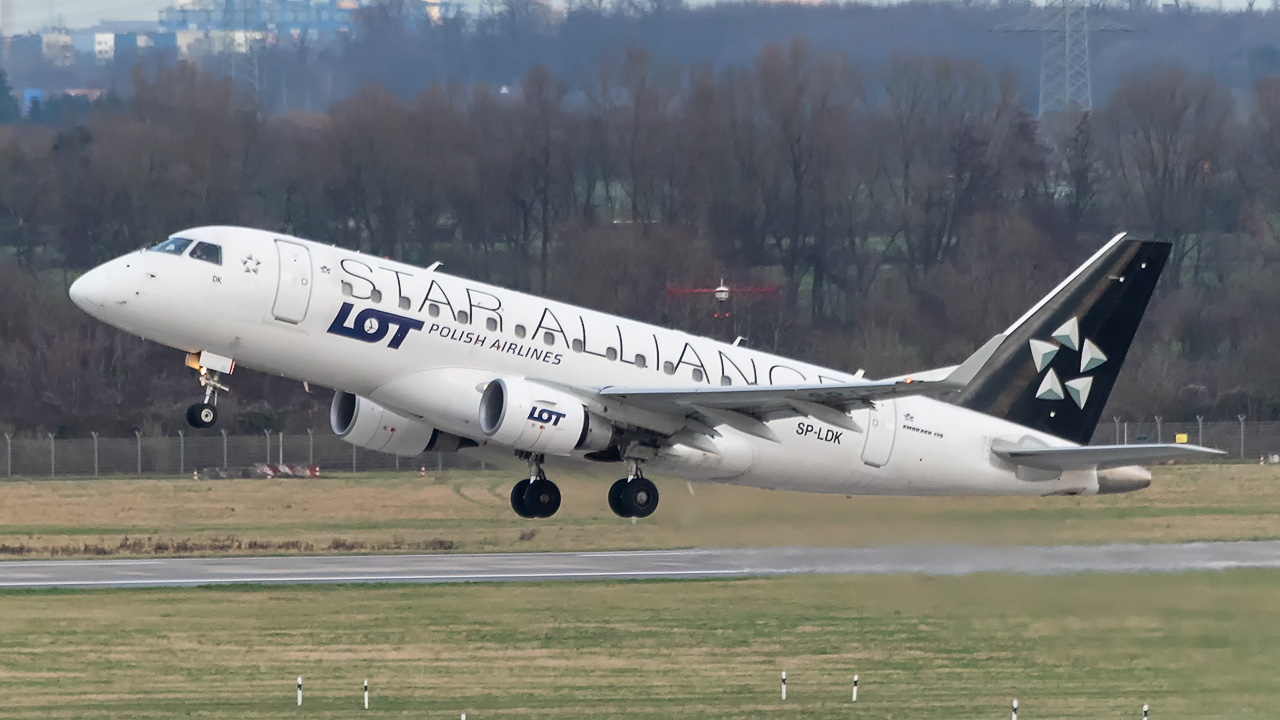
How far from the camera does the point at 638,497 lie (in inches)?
1308

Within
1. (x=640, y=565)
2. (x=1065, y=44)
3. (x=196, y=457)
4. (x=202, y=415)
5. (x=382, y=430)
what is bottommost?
(x=640, y=565)

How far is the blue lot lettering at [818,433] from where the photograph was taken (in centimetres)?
3397

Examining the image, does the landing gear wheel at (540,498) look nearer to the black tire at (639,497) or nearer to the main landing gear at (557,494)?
the main landing gear at (557,494)

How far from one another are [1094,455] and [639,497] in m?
7.97

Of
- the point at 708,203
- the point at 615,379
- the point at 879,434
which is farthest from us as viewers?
the point at 708,203

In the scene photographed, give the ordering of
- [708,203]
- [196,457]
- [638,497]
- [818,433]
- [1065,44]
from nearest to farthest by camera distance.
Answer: [638,497] < [818,433] < [196,457] < [708,203] < [1065,44]

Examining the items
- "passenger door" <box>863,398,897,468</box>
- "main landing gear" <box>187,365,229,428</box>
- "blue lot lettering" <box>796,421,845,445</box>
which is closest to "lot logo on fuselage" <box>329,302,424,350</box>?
"main landing gear" <box>187,365,229,428</box>

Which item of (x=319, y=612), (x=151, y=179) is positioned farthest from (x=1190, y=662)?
(x=151, y=179)

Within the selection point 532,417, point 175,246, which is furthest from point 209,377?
point 532,417

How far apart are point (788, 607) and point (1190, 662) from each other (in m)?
8.28

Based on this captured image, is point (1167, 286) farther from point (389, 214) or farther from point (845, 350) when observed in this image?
point (389, 214)

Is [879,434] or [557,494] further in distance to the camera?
[557,494]

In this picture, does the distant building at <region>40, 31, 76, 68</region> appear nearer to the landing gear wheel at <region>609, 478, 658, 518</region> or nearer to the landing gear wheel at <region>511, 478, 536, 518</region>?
the landing gear wheel at <region>511, 478, 536, 518</region>

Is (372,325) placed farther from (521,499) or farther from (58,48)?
(58,48)
